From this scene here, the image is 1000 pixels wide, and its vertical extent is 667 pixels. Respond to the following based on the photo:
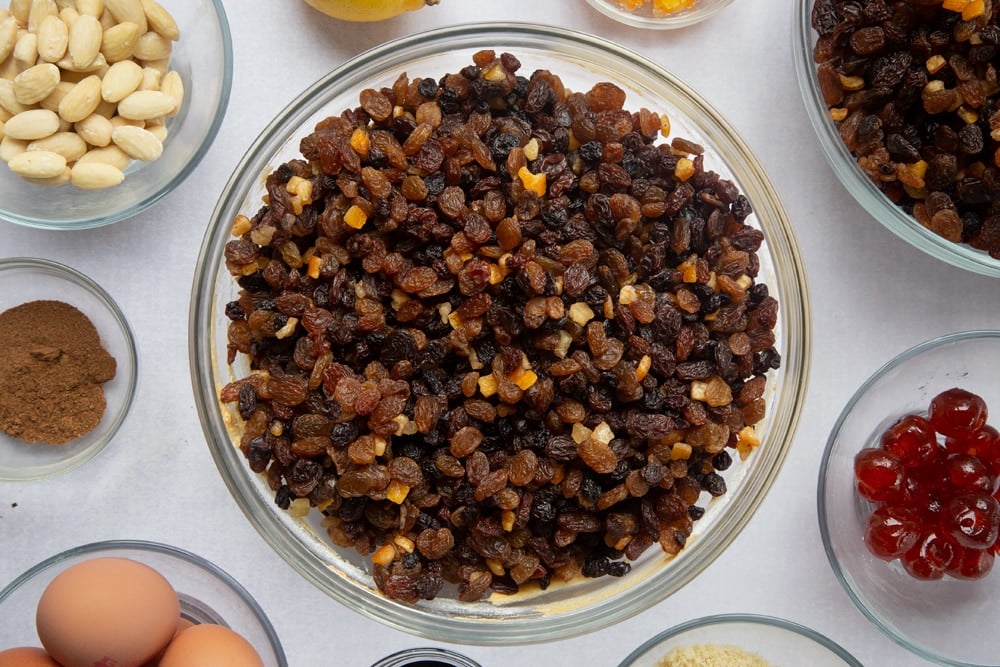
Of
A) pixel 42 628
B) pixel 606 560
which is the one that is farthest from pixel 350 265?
pixel 42 628

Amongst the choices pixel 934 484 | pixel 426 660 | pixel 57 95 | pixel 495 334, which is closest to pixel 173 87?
pixel 57 95

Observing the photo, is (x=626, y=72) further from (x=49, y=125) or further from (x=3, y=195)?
(x=3, y=195)


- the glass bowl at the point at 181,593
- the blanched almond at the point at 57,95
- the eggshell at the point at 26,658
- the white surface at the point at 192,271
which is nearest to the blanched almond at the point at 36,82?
the blanched almond at the point at 57,95

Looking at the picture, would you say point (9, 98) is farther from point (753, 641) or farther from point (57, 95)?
point (753, 641)

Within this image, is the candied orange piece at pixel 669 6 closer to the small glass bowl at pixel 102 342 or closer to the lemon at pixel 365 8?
the lemon at pixel 365 8

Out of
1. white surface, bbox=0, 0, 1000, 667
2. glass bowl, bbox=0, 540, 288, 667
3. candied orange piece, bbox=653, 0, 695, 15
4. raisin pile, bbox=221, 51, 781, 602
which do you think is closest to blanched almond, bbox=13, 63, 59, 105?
white surface, bbox=0, 0, 1000, 667

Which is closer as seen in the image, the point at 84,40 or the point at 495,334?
the point at 495,334
